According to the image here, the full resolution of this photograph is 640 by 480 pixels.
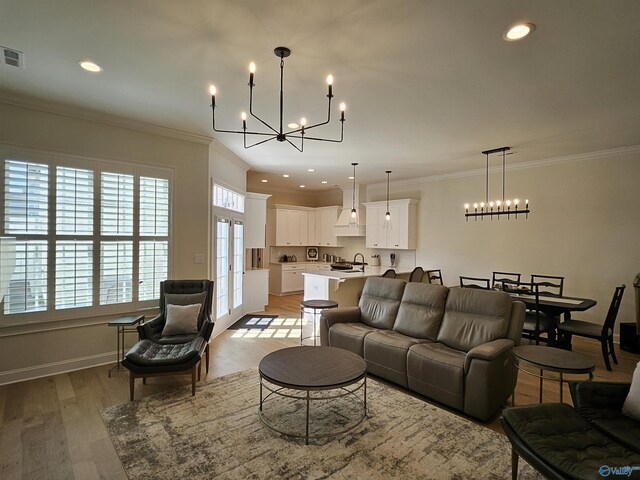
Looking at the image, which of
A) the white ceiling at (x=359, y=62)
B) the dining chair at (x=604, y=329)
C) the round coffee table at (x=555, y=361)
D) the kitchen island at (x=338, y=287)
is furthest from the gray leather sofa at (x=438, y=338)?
the white ceiling at (x=359, y=62)

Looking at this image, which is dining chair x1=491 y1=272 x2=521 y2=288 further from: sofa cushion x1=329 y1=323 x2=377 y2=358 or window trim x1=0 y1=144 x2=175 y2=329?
window trim x1=0 y1=144 x2=175 y2=329

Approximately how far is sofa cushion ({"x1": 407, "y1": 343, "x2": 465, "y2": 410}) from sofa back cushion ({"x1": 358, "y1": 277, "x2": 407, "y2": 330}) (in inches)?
29.2

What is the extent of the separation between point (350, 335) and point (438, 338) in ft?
3.18

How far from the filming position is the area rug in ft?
18.7

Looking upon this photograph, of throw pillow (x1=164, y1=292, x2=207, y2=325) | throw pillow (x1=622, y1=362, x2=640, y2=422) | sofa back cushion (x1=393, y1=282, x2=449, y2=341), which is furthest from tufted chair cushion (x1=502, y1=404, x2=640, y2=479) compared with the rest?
throw pillow (x1=164, y1=292, x2=207, y2=325)

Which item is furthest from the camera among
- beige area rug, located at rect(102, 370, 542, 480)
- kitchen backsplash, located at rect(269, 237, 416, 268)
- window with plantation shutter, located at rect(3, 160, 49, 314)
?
kitchen backsplash, located at rect(269, 237, 416, 268)

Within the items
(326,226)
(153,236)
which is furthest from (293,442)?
(326,226)

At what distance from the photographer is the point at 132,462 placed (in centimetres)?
224

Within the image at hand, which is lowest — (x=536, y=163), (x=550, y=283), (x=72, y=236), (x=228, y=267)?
(x=550, y=283)

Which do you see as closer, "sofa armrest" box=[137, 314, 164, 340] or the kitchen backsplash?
"sofa armrest" box=[137, 314, 164, 340]

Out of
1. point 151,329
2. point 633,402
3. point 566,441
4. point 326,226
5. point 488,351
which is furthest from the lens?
point 326,226

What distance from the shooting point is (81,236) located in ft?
12.5

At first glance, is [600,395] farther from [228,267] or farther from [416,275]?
[228,267]

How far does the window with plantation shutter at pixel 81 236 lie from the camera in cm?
348
